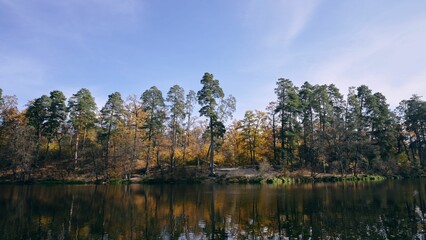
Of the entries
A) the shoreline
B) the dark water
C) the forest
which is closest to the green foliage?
the forest

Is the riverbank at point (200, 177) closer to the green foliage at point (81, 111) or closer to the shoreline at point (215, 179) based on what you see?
the shoreline at point (215, 179)

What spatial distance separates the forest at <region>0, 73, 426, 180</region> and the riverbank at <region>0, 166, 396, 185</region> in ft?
3.72

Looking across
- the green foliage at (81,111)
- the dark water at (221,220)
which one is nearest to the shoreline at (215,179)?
the green foliage at (81,111)

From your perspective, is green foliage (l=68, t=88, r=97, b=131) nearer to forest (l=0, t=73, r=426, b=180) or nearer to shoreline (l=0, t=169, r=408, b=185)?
forest (l=0, t=73, r=426, b=180)

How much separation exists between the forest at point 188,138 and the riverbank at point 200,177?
113 cm

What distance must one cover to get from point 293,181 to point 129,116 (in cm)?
3305

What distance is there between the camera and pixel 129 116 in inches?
2312

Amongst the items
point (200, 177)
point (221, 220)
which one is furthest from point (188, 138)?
point (221, 220)

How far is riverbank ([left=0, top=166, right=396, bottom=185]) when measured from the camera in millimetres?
47812

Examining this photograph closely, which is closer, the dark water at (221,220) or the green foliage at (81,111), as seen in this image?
the dark water at (221,220)

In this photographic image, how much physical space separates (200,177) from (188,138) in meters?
15.1

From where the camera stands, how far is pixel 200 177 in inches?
1969

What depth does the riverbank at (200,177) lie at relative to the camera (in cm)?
4781

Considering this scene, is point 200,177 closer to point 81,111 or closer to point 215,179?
point 215,179
